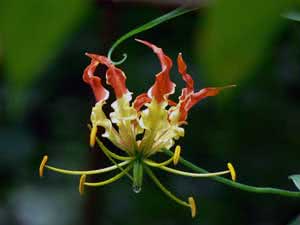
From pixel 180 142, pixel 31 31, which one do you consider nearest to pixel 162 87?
pixel 31 31

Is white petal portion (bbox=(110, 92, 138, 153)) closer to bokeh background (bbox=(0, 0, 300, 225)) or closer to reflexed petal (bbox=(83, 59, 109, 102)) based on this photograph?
reflexed petal (bbox=(83, 59, 109, 102))

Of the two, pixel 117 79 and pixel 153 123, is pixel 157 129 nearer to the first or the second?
pixel 153 123

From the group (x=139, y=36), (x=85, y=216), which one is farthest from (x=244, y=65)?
(x=139, y=36)

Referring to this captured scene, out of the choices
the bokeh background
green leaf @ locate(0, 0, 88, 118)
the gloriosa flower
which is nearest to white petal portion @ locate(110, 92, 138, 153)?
the gloriosa flower

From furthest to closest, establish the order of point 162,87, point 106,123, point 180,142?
1. point 180,142
2. point 106,123
3. point 162,87

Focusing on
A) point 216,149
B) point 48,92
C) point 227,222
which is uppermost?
point 48,92

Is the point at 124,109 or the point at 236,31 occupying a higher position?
the point at 236,31

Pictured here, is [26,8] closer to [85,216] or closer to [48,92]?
[85,216]
